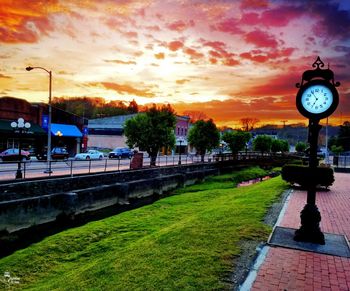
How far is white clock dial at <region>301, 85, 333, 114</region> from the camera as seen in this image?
838cm

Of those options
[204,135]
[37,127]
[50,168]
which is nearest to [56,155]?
[37,127]

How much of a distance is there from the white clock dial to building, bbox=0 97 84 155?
29.8 metres

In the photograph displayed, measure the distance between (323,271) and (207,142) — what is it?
38.2m

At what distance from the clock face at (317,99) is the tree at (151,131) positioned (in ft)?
83.8

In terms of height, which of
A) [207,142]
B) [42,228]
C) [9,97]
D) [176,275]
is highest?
[9,97]

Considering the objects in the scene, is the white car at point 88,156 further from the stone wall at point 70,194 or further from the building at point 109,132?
the building at point 109,132

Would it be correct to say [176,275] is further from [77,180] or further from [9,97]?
[9,97]

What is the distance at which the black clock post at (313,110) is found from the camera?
812cm

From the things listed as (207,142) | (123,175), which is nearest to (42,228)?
(123,175)

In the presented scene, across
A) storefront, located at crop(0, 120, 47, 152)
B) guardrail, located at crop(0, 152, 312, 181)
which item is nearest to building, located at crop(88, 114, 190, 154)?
storefront, located at crop(0, 120, 47, 152)

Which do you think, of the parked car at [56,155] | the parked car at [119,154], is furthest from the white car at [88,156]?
the parked car at [119,154]

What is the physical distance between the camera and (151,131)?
34062 millimetres

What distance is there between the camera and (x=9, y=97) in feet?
125

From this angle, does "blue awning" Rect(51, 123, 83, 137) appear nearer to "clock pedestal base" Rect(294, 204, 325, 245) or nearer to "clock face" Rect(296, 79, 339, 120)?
"clock face" Rect(296, 79, 339, 120)
